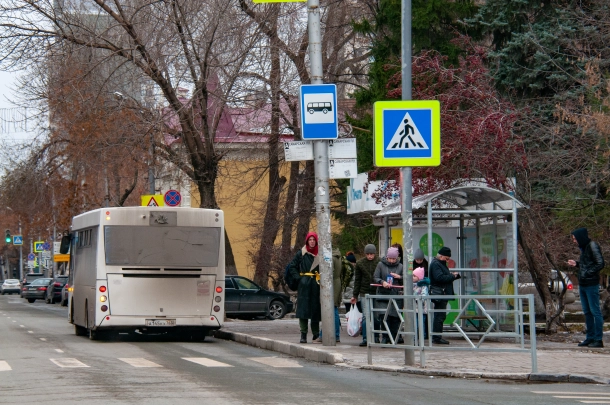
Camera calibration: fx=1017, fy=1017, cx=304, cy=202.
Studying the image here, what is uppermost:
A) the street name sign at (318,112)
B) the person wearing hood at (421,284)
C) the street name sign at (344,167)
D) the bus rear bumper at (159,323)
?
the street name sign at (318,112)

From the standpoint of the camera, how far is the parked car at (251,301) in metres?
31.0

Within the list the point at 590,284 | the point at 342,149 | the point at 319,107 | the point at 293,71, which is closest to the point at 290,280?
the point at 342,149

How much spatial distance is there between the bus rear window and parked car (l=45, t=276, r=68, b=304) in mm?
35088

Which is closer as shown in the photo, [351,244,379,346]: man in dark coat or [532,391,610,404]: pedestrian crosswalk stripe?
[532,391,610,404]: pedestrian crosswalk stripe

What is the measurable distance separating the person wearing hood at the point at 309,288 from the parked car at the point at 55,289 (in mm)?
37361

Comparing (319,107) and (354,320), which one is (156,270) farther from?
(319,107)

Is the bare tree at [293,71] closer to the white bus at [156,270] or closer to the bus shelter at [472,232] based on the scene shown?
the white bus at [156,270]

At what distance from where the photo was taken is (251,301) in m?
31.2

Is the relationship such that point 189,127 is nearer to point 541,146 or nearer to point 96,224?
point 96,224

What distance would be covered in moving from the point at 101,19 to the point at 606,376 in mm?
19214

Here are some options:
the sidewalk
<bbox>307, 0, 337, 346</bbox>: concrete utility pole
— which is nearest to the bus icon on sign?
<bbox>307, 0, 337, 346</bbox>: concrete utility pole

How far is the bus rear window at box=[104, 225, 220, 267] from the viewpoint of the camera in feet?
63.5

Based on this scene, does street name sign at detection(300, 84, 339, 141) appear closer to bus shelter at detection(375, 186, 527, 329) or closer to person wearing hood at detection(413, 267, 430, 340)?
bus shelter at detection(375, 186, 527, 329)

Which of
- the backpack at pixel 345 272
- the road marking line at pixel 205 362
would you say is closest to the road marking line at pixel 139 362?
the road marking line at pixel 205 362
